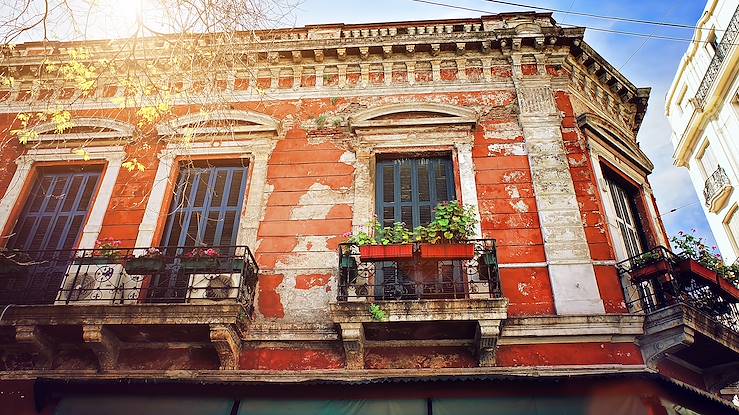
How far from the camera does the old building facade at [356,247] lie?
6141 millimetres

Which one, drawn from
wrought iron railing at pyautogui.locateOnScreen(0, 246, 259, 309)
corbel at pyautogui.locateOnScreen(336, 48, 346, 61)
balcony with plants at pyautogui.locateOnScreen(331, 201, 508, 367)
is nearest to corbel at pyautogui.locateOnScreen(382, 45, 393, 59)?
corbel at pyautogui.locateOnScreen(336, 48, 346, 61)

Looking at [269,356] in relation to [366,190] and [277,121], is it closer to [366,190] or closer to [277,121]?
[366,190]

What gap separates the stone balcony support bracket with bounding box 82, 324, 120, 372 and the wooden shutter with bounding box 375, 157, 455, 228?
409 centimetres

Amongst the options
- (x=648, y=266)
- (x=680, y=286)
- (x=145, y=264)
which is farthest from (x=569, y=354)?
(x=145, y=264)

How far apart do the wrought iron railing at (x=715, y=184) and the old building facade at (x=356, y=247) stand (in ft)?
28.3

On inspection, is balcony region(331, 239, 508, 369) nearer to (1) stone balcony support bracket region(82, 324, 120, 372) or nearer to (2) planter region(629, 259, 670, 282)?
(2) planter region(629, 259, 670, 282)

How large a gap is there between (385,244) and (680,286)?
12.6 ft

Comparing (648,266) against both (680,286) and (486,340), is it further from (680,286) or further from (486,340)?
(486,340)

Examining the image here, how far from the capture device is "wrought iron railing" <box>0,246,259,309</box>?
21.9 ft

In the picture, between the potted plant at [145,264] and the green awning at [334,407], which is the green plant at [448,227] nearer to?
the green awning at [334,407]

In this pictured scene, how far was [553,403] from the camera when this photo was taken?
18.6 feet

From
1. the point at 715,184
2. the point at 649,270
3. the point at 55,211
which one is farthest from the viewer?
the point at 715,184

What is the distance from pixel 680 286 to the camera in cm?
652

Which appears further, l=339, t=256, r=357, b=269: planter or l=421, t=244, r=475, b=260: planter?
l=339, t=256, r=357, b=269: planter
